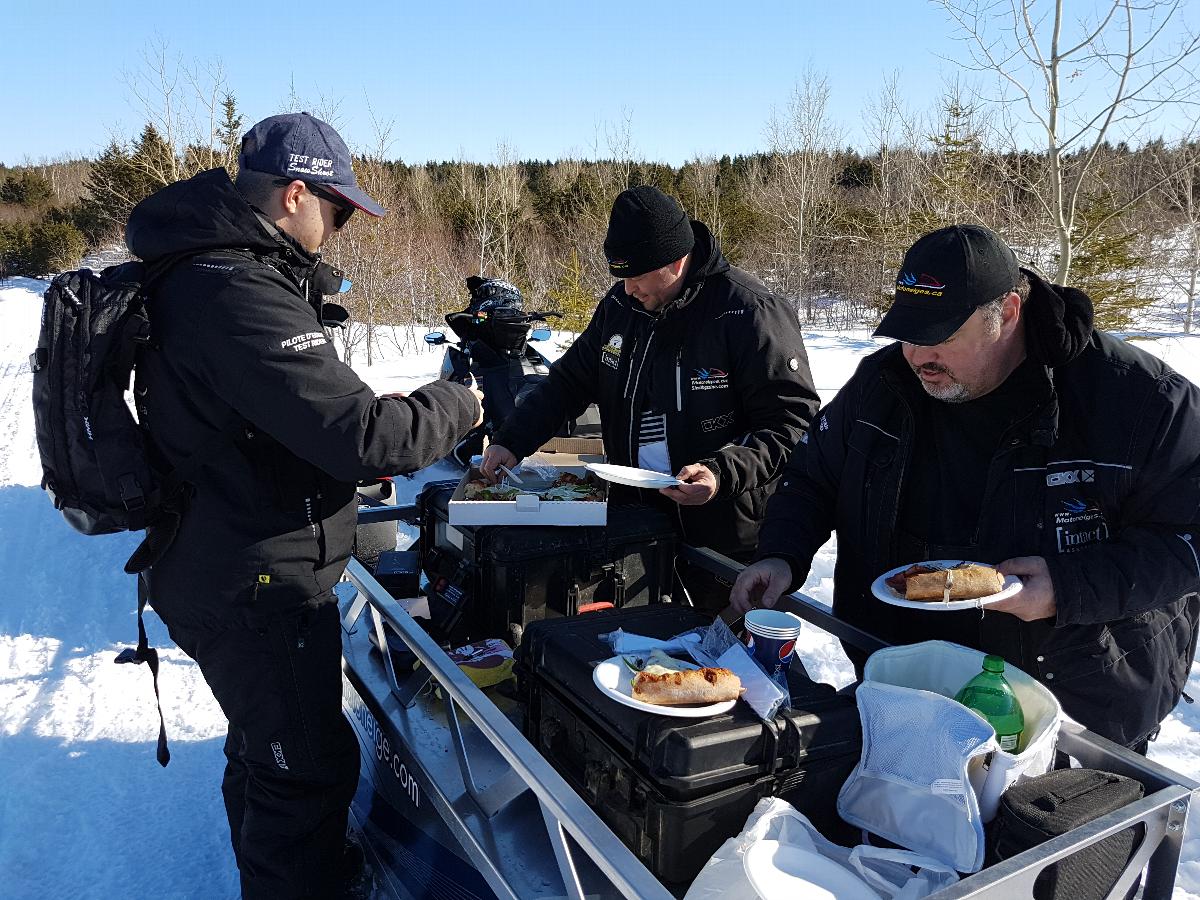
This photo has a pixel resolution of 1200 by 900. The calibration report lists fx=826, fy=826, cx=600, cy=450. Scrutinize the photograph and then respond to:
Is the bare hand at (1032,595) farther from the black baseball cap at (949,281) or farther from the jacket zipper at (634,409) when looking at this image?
the jacket zipper at (634,409)

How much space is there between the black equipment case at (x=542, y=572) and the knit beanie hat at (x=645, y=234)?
865 millimetres

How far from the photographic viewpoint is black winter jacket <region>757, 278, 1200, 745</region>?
70.5 inches

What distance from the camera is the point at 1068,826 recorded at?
4.65 feet

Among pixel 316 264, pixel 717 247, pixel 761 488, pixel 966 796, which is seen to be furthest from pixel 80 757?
pixel 966 796

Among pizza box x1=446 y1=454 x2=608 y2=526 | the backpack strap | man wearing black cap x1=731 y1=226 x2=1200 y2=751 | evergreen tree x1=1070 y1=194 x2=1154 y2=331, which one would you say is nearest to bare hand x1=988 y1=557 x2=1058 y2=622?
man wearing black cap x1=731 y1=226 x2=1200 y2=751

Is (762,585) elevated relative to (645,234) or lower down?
lower down

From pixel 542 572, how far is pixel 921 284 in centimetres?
136

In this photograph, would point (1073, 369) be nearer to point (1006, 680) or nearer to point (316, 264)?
point (1006, 680)

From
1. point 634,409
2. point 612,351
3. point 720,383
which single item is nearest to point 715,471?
point 720,383

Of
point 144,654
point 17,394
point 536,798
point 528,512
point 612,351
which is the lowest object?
point 17,394

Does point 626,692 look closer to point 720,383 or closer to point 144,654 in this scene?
point 720,383

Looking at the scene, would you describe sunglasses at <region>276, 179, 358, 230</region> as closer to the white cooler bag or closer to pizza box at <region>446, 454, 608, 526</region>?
pizza box at <region>446, 454, 608, 526</region>

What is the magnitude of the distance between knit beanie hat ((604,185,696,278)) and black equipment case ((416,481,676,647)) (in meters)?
0.87

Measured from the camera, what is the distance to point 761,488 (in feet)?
9.93
